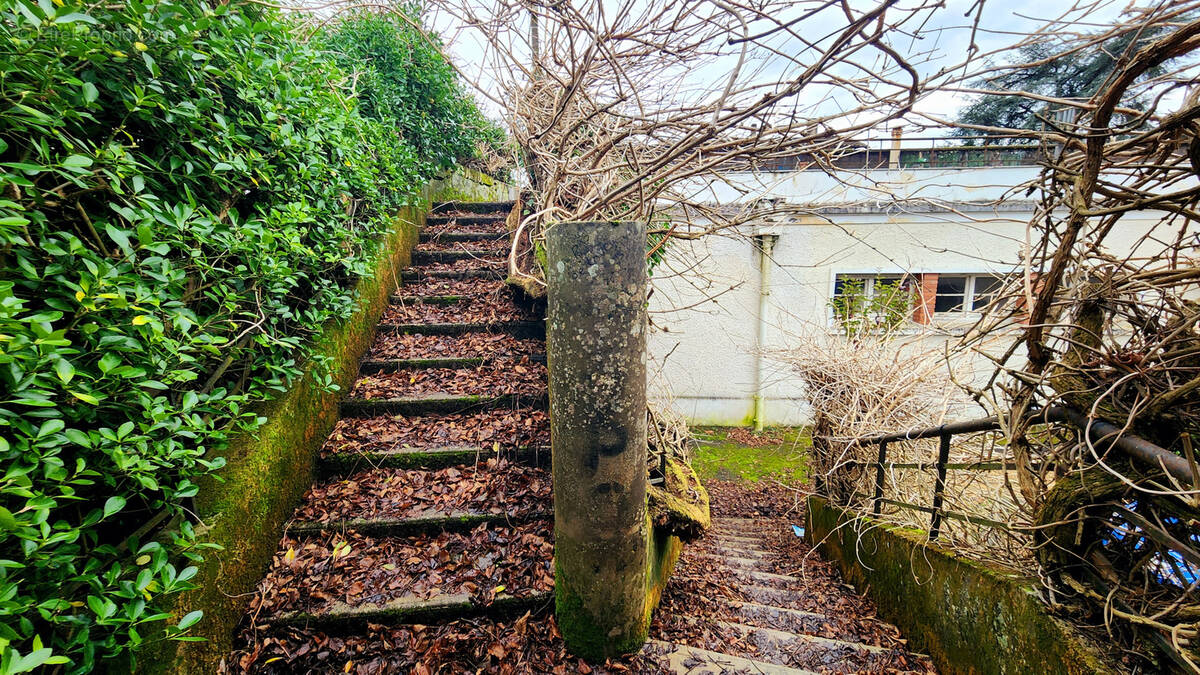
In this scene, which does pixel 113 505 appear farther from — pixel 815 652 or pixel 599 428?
pixel 815 652

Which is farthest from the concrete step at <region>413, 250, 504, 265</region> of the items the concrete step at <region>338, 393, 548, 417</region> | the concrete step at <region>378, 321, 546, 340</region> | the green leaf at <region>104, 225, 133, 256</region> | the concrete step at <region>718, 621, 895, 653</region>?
the concrete step at <region>718, 621, 895, 653</region>

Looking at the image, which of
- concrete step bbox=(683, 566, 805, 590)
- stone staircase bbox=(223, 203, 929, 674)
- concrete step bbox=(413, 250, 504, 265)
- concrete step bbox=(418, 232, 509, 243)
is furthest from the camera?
concrete step bbox=(418, 232, 509, 243)

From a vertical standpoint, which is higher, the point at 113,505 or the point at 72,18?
the point at 72,18

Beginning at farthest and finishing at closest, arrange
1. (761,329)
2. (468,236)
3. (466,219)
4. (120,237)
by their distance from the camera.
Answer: (761,329) < (466,219) < (468,236) < (120,237)

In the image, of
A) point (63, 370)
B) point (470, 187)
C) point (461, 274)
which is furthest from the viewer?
point (470, 187)

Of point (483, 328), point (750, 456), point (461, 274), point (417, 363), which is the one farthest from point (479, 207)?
point (750, 456)

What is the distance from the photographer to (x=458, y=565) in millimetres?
2158

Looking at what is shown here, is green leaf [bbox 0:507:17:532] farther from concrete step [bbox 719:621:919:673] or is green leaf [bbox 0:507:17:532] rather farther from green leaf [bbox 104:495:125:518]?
concrete step [bbox 719:621:919:673]

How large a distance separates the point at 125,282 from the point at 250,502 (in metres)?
1.16

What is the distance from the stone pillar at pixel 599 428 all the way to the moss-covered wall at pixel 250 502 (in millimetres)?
1438

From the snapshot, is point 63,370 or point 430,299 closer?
point 63,370

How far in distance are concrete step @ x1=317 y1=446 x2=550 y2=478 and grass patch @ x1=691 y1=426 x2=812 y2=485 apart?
4.13m

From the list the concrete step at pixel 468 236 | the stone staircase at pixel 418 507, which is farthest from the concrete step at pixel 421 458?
the concrete step at pixel 468 236

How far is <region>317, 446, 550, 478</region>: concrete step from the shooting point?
256cm
